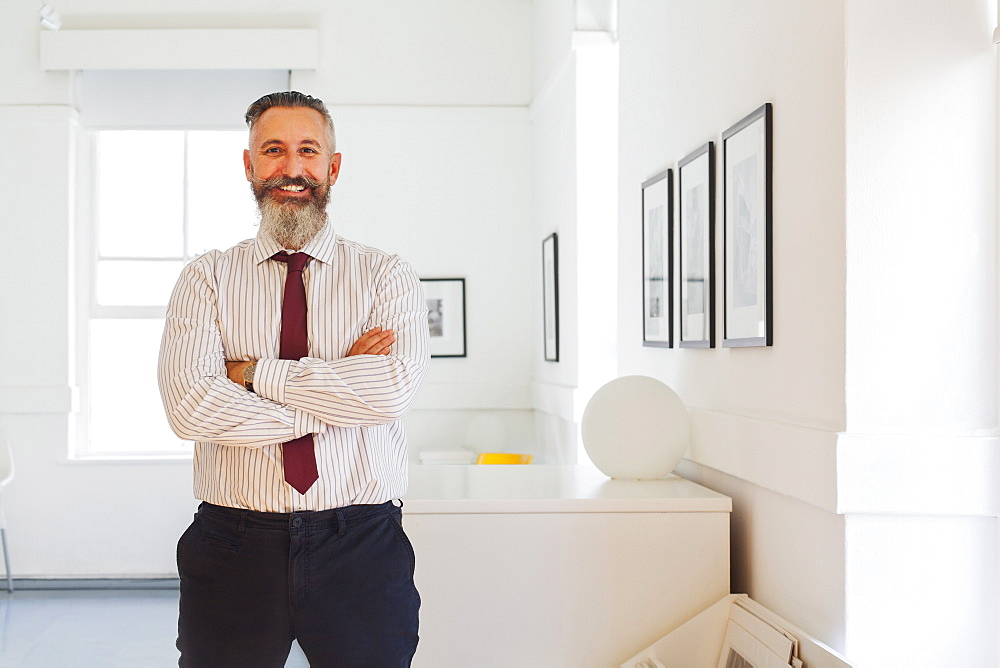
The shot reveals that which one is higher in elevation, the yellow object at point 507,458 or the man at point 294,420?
the man at point 294,420

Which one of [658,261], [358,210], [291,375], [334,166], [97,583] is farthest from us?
[358,210]

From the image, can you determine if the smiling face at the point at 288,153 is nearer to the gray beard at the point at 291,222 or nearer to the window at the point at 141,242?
the gray beard at the point at 291,222

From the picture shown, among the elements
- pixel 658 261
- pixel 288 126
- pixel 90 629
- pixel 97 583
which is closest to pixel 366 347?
pixel 288 126

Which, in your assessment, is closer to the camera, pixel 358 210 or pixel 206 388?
pixel 206 388

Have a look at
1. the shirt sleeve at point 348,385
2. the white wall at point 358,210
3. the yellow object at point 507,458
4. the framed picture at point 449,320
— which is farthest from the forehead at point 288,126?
the framed picture at point 449,320

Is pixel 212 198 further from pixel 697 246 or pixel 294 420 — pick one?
pixel 294 420

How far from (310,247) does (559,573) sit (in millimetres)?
1320

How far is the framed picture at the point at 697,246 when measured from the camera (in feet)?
10.7

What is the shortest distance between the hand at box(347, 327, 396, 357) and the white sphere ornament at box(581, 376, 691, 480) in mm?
1338

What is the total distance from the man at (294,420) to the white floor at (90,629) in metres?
2.93

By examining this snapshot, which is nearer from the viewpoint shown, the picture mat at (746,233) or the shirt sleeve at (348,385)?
the shirt sleeve at (348,385)

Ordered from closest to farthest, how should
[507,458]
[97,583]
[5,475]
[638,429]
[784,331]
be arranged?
[784,331], [638,429], [507,458], [5,475], [97,583]

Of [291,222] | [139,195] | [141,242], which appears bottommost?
[291,222]

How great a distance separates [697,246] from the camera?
11.2 ft
